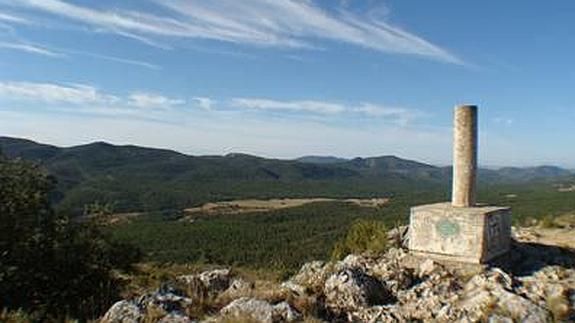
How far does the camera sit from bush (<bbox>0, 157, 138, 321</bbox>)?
14.1 metres

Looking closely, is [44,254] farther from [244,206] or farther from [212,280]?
[244,206]

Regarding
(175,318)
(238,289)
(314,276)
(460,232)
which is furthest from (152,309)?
(460,232)

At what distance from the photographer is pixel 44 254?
15.4 metres

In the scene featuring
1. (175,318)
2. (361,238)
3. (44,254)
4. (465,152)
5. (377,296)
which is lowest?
(361,238)

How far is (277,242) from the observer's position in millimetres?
71938

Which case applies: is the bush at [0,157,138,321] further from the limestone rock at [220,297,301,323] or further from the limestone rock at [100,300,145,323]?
the limestone rock at [220,297,301,323]

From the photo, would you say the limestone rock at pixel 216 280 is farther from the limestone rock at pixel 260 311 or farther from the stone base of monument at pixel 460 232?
the stone base of monument at pixel 460 232

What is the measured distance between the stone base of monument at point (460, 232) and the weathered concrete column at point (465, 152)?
53cm

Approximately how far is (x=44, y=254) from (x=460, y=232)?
1152cm

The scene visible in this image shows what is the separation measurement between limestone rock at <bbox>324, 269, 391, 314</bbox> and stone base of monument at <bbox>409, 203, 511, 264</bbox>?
3.23 metres

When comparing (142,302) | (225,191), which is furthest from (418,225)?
(225,191)

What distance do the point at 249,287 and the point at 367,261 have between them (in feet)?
15.3

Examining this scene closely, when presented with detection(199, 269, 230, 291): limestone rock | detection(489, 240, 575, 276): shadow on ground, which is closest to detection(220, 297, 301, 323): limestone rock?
detection(199, 269, 230, 291): limestone rock

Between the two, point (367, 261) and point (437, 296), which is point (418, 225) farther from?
point (437, 296)
